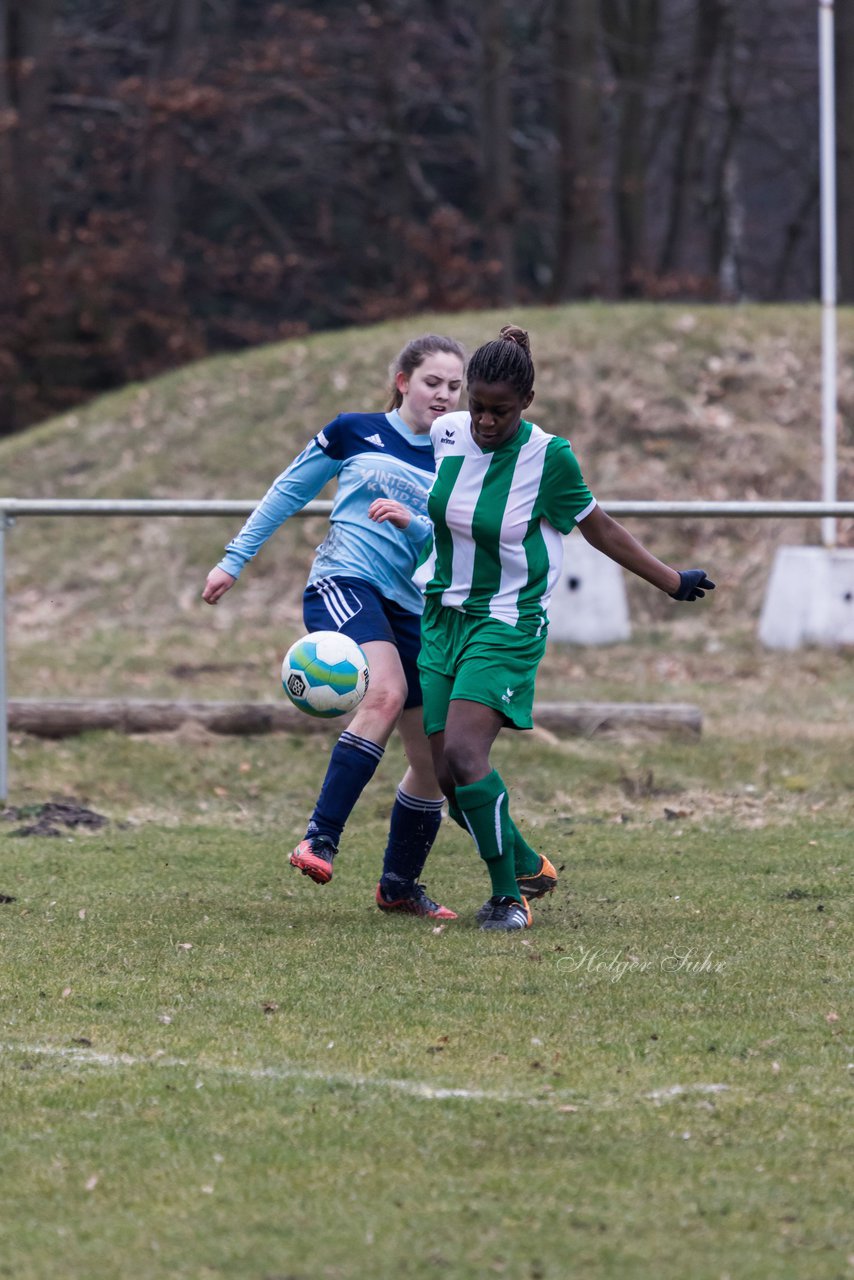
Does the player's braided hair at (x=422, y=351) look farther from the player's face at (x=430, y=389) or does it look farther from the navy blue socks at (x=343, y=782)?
the navy blue socks at (x=343, y=782)

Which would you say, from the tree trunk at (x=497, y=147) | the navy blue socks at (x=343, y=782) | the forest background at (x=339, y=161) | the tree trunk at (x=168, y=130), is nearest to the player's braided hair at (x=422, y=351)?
the navy blue socks at (x=343, y=782)

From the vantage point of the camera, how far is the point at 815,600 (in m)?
14.0

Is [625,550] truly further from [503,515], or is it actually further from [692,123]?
[692,123]

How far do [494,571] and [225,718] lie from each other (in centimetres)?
421

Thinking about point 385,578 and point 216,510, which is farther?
point 216,510

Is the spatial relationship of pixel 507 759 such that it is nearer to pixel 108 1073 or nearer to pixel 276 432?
pixel 108 1073

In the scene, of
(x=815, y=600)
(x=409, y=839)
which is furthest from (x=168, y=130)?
(x=409, y=839)

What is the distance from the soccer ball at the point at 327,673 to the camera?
5.96 metres

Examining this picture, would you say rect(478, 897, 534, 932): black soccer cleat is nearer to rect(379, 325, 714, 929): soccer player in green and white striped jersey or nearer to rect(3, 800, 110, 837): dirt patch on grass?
rect(379, 325, 714, 929): soccer player in green and white striped jersey

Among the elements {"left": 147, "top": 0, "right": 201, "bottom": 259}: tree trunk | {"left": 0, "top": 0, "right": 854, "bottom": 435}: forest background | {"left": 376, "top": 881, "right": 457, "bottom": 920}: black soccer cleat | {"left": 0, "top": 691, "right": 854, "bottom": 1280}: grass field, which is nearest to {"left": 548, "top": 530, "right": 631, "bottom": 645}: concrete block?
{"left": 0, "top": 691, "right": 854, "bottom": 1280}: grass field

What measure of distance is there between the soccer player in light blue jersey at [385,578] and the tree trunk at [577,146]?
20.5 metres

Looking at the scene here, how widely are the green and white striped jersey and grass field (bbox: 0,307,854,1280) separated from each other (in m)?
1.10

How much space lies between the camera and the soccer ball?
596 cm

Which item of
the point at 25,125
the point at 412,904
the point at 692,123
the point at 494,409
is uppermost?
the point at 692,123
